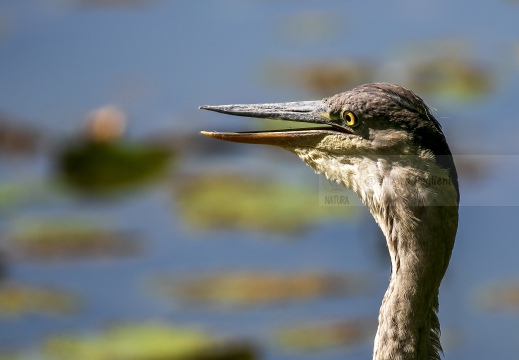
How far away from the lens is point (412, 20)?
7852mm

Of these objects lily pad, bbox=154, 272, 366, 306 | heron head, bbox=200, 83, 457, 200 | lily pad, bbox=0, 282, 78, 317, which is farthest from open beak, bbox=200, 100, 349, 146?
lily pad, bbox=0, 282, 78, 317

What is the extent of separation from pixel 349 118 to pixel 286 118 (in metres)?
0.28

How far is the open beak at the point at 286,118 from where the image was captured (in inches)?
132

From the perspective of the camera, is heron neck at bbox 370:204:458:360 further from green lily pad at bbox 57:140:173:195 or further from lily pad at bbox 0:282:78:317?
green lily pad at bbox 57:140:173:195

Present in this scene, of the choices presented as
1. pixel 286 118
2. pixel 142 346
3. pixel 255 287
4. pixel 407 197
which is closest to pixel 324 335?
pixel 255 287

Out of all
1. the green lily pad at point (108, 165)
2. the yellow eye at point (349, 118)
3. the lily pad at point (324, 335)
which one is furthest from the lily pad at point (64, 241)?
the yellow eye at point (349, 118)

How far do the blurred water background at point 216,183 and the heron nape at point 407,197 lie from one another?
59.5 inches

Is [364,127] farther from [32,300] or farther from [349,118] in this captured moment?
[32,300]

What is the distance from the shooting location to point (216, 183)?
244 inches

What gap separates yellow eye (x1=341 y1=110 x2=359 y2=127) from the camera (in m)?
3.25

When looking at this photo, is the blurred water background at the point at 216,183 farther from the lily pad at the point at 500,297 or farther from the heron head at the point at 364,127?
the heron head at the point at 364,127

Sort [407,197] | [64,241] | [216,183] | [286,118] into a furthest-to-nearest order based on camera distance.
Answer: [216,183], [64,241], [286,118], [407,197]

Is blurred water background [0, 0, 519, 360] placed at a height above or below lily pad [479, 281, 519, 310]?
above

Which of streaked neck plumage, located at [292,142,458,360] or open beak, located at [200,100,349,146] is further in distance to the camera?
open beak, located at [200,100,349,146]
